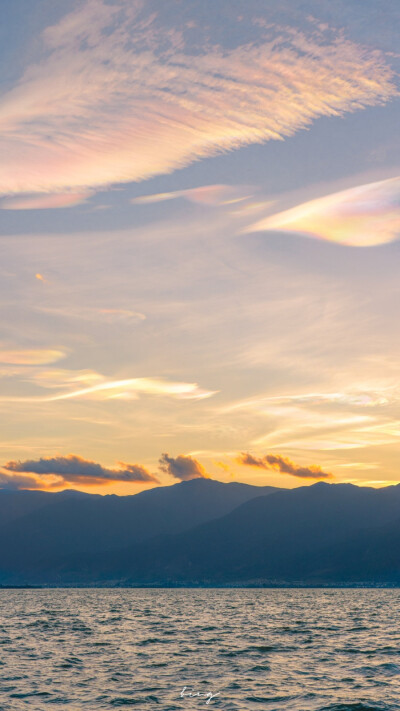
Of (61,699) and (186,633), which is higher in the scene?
(61,699)

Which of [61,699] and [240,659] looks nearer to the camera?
[61,699]

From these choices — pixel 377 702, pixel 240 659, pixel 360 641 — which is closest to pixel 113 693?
pixel 377 702

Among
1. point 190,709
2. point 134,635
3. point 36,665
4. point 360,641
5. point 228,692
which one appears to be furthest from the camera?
point 134,635

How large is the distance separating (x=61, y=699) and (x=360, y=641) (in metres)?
61.7

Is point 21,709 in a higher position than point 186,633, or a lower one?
higher

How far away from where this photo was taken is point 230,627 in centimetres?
13312

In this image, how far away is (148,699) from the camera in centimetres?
5150

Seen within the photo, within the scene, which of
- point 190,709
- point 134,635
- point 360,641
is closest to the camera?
point 190,709

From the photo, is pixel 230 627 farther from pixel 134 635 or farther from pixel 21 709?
pixel 21 709

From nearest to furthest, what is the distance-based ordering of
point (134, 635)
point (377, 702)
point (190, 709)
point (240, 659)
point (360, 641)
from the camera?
point (190, 709), point (377, 702), point (240, 659), point (360, 641), point (134, 635)

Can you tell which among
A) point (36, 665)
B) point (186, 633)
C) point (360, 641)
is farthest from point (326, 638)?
point (36, 665)

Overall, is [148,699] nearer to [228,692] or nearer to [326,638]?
[228,692]

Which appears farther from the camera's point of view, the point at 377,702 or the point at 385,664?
the point at 385,664

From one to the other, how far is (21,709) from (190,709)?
11.7 m
